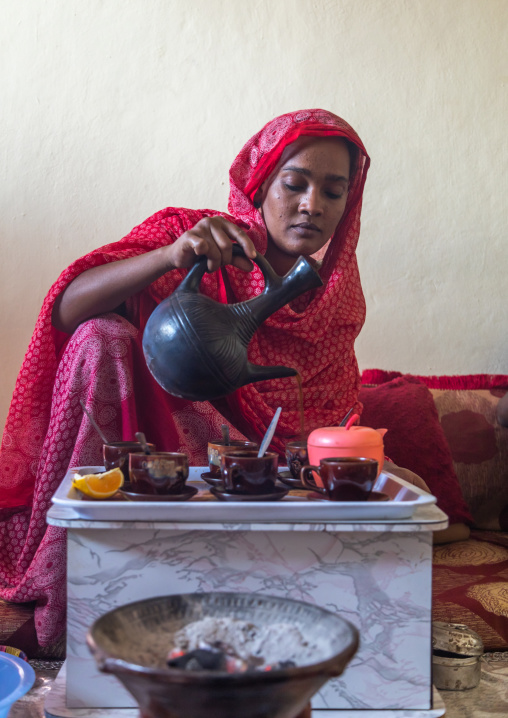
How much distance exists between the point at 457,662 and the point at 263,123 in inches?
67.8

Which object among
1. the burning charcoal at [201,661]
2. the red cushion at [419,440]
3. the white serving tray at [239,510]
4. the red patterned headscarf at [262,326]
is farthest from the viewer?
the red cushion at [419,440]

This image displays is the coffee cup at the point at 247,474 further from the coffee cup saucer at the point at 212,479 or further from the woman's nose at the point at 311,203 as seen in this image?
the woman's nose at the point at 311,203

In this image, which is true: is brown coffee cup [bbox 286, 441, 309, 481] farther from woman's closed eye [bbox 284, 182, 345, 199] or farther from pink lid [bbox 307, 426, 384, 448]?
woman's closed eye [bbox 284, 182, 345, 199]

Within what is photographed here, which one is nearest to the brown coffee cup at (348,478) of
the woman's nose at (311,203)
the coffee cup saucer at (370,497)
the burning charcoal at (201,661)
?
the coffee cup saucer at (370,497)

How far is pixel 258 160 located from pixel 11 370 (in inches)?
41.7

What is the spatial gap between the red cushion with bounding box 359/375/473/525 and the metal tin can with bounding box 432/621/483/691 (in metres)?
0.65

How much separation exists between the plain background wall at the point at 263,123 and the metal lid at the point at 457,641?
3.93ft

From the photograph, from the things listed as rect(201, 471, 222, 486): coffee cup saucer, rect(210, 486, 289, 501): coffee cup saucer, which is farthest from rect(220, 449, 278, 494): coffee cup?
rect(201, 471, 222, 486): coffee cup saucer

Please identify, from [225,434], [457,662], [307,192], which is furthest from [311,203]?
[457,662]

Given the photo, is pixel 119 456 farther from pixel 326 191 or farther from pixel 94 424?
pixel 326 191

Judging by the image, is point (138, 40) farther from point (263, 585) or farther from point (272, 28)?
point (263, 585)

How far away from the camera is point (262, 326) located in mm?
1659

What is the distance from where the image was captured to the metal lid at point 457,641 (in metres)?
1.21

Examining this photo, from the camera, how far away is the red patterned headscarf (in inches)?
57.7
